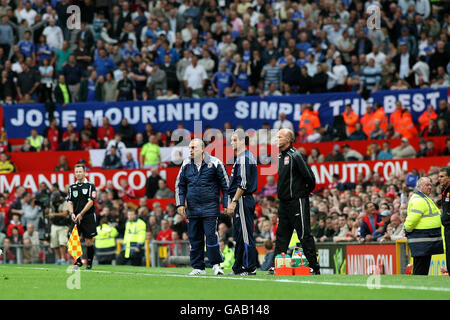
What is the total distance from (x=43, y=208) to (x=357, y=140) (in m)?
8.50

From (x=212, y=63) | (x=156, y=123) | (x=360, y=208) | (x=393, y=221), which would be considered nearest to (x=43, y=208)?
(x=156, y=123)

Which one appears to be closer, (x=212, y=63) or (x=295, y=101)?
(x=295, y=101)

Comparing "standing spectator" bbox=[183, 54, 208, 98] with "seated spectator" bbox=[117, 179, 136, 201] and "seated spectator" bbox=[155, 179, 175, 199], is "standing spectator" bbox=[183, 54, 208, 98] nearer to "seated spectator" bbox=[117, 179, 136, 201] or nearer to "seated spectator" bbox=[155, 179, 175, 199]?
"seated spectator" bbox=[117, 179, 136, 201]

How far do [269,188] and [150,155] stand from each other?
379 centimetres

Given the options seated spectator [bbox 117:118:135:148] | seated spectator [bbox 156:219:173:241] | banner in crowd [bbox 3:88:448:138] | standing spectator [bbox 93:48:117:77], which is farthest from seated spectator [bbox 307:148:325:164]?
standing spectator [bbox 93:48:117:77]

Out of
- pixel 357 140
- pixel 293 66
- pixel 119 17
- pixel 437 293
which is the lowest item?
pixel 437 293

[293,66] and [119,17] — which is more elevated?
[119,17]

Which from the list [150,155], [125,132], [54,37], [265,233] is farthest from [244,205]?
[54,37]

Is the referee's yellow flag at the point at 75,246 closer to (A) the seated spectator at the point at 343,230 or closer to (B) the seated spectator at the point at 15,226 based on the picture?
(A) the seated spectator at the point at 343,230

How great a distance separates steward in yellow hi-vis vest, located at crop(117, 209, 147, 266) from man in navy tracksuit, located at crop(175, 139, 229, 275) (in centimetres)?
895

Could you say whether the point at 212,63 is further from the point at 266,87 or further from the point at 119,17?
the point at 119,17

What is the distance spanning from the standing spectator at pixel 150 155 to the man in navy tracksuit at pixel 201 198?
40.8ft

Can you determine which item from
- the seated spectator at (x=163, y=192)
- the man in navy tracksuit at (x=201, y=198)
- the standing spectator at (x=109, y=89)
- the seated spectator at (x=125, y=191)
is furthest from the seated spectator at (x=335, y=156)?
the man in navy tracksuit at (x=201, y=198)
